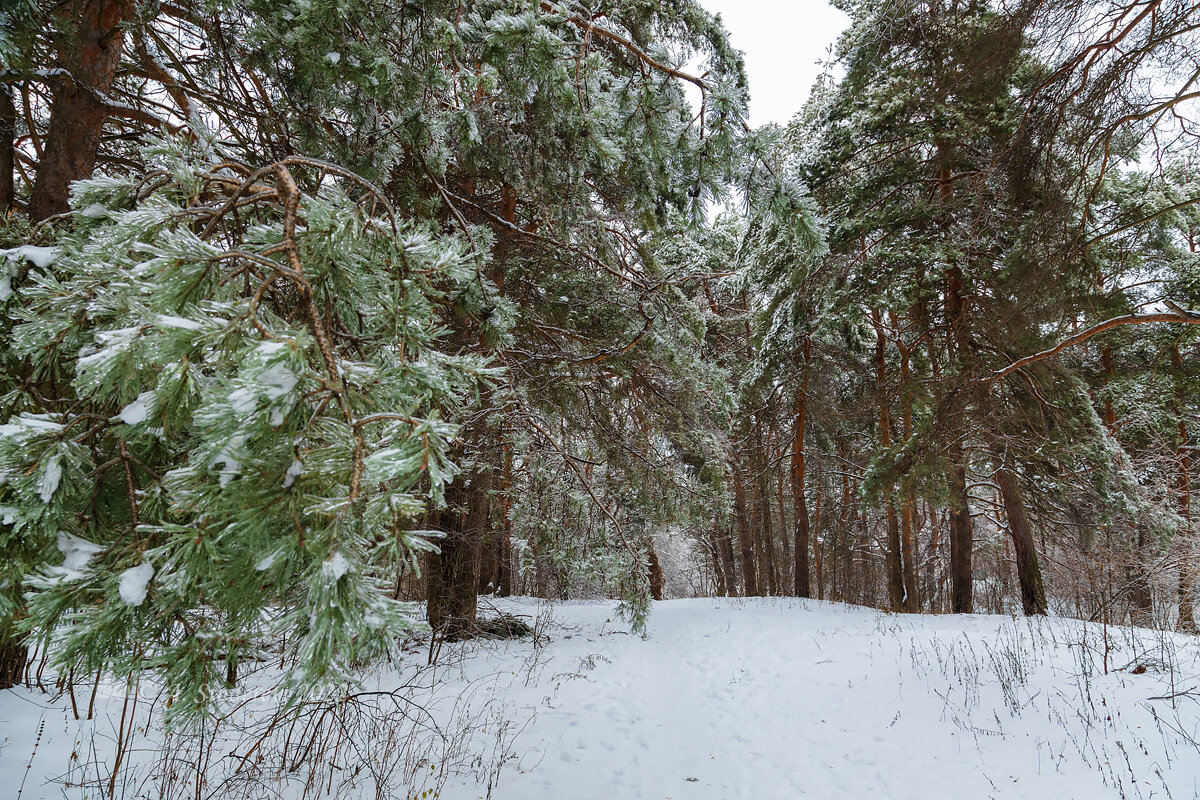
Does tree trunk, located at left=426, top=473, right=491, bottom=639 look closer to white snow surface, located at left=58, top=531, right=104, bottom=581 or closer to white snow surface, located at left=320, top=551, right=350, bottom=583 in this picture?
white snow surface, located at left=58, top=531, right=104, bottom=581

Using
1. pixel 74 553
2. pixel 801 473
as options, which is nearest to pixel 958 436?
pixel 801 473

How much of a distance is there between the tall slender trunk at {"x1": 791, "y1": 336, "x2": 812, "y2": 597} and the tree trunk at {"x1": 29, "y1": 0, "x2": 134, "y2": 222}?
9.49m

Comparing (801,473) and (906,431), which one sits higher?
(906,431)

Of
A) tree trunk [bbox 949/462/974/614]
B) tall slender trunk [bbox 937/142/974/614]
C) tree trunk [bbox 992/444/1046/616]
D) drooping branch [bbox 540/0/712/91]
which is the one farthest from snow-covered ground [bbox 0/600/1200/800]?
drooping branch [bbox 540/0/712/91]

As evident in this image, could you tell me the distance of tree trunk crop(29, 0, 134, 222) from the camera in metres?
2.87

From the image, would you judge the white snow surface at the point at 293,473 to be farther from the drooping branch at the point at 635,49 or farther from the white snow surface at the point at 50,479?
the drooping branch at the point at 635,49

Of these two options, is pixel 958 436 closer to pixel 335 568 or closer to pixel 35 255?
pixel 335 568

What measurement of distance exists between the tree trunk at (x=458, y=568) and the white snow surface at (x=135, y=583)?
4.99 metres

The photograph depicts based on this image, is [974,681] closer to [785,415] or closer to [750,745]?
[750,745]

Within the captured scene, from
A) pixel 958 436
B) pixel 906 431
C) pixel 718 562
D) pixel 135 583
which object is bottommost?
pixel 718 562

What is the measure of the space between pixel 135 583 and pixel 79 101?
11.1 feet

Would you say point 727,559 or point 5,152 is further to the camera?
point 727,559

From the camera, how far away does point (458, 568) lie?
6.30 meters

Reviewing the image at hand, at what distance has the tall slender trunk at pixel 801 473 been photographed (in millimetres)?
10295
